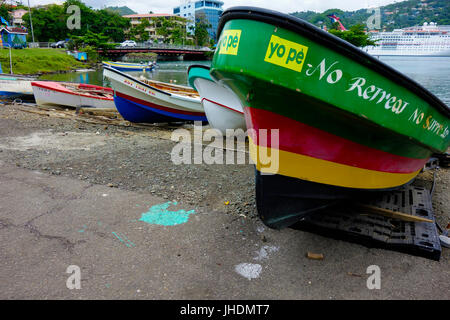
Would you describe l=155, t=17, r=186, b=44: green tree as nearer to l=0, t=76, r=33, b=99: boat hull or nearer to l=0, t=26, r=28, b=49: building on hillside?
l=0, t=26, r=28, b=49: building on hillside

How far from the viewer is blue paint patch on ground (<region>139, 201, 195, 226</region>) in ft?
11.8

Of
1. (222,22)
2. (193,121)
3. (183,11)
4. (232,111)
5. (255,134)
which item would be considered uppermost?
(183,11)

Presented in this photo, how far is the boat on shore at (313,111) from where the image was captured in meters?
2.46

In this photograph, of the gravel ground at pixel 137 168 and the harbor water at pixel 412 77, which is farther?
the harbor water at pixel 412 77

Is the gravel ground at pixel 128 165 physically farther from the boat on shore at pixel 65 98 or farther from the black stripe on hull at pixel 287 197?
the boat on shore at pixel 65 98

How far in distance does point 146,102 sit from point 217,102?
2728 mm

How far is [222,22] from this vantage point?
301 cm

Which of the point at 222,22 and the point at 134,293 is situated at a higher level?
the point at 222,22

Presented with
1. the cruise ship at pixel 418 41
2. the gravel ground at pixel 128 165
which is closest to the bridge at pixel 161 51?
the cruise ship at pixel 418 41

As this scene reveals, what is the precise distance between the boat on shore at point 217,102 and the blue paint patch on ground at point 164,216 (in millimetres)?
4251

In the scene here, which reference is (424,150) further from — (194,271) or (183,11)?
(183,11)

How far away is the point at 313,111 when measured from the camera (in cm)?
270

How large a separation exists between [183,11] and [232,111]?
137085 mm
